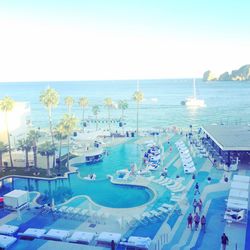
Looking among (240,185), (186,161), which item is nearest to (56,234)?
(240,185)

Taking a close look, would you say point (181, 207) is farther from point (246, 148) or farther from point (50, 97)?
point (50, 97)

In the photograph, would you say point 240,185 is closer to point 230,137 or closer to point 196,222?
point 196,222

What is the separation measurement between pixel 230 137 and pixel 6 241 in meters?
26.0

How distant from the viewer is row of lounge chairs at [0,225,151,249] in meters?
18.1

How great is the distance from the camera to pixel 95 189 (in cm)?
2892

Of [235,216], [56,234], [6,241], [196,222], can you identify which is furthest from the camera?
[235,216]

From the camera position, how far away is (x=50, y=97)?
37156 millimetres

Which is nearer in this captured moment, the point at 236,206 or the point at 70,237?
the point at 70,237

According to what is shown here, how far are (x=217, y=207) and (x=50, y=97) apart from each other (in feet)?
74.1

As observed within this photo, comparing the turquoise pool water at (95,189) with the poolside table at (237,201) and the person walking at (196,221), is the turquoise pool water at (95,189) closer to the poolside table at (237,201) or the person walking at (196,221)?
the person walking at (196,221)

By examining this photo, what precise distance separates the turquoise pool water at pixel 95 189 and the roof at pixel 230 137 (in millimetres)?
9702

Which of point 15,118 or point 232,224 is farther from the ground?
point 15,118

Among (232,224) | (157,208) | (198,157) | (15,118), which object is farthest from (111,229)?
(15,118)

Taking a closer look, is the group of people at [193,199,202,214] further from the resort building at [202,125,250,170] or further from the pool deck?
the resort building at [202,125,250,170]
